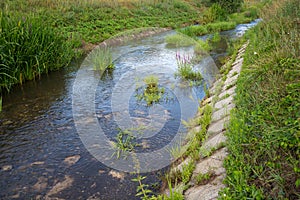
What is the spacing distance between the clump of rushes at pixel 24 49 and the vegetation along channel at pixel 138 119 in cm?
3

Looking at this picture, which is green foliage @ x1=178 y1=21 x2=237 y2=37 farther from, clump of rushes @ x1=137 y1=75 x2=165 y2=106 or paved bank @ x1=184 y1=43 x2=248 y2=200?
paved bank @ x1=184 y1=43 x2=248 y2=200

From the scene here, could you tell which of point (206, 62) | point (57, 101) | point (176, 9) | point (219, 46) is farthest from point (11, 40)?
point (176, 9)

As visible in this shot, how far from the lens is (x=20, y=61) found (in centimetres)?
626

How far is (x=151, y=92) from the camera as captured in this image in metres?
6.20

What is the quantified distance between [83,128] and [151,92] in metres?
2.09

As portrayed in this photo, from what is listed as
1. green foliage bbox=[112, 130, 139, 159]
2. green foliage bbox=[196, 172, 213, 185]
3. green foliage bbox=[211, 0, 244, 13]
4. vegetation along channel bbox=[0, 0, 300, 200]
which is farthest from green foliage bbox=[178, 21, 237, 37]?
green foliage bbox=[196, 172, 213, 185]

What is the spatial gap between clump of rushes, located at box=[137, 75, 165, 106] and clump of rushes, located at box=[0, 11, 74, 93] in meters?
2.76

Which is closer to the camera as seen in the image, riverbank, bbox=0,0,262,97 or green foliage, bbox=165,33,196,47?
riverbank, bbox=0,0,262,97

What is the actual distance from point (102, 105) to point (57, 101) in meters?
1.10

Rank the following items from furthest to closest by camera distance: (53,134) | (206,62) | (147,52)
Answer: (147,52)
(206,62)
(53,134)

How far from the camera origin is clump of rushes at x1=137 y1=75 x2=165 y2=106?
5.81 metres

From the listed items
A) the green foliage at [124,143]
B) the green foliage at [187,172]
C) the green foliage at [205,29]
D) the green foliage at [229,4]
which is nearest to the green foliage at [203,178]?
the green foliage at [187,172]

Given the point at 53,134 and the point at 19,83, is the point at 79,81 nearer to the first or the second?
the point at 19,83

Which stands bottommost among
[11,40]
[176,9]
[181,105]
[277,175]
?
[181,105]
